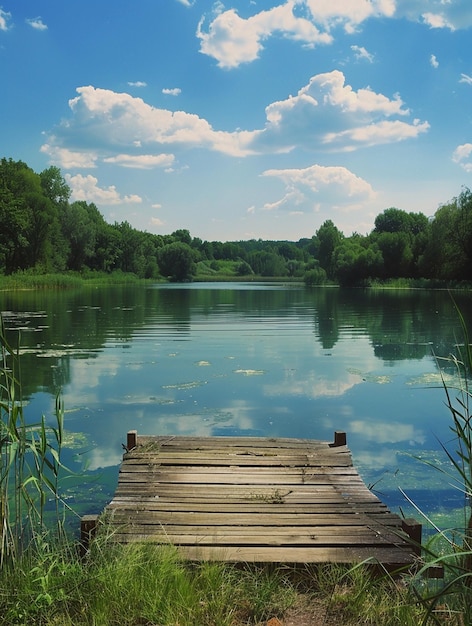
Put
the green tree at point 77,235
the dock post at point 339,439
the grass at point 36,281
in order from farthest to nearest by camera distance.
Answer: the green tree at point 77,235
the grass at point 36,281
the dock post at point 339,439

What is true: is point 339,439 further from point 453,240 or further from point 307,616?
point 453,240

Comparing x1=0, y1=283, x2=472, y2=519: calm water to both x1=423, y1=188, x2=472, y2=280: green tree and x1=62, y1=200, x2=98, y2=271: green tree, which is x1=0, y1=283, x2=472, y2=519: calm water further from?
x1=62, y1=200, x2=98, y2=271: green tree

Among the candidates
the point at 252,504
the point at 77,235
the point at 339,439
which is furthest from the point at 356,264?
the point at 252,504

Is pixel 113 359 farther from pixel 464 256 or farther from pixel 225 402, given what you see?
pixel 464 256

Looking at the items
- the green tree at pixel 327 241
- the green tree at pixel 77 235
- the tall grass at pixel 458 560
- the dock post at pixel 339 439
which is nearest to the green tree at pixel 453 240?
the green tree at pixel 327 241

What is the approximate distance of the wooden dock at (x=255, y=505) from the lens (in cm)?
362

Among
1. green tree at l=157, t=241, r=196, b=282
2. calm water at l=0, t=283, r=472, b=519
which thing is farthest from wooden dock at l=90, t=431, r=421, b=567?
green tree at l=157, t=241, r=196, b=282

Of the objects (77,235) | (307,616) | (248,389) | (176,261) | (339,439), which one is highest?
(77,235)

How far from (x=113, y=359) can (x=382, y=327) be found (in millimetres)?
10622

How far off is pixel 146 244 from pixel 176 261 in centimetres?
1027

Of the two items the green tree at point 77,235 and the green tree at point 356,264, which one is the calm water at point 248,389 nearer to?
the green tree at point 356,264

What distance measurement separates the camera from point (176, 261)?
94.6m

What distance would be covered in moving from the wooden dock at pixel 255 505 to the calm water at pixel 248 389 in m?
0.59

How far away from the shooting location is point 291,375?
11.7m
